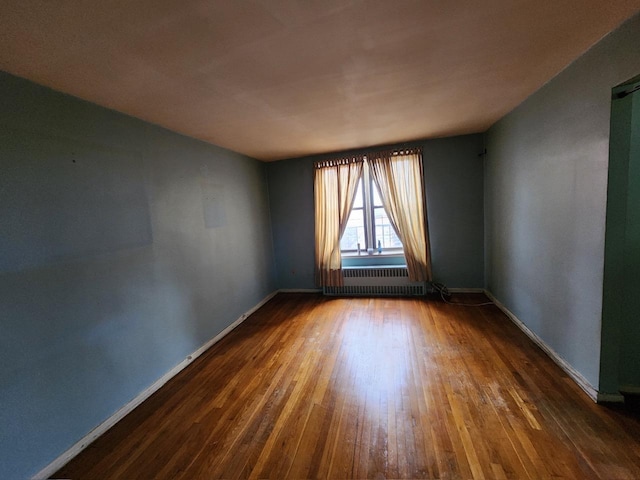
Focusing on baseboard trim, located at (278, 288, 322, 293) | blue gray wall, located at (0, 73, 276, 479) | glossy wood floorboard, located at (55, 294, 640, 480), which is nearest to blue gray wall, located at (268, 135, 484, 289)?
glossy wood floorboard, located at (55, 294, 640, 480)

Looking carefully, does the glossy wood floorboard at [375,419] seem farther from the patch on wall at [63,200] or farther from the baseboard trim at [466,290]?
the patch on wall at [63,200]

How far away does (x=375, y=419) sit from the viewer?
1.71 m

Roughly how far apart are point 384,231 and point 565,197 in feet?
7.89

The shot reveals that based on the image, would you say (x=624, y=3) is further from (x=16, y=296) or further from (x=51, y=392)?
(x=51, y=392)

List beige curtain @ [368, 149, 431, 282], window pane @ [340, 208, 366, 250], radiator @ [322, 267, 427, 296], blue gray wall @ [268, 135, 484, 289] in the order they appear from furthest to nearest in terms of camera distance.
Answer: window pane @ [340, 208, 366, 250], radiator @ [322, 267, 427, 296], beige curtain @ [368, 149, 431, 282], blue gray wall @ [268, 135, 484, 289]

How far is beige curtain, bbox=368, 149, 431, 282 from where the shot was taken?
12.5 feet

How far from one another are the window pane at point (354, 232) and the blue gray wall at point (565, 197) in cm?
197

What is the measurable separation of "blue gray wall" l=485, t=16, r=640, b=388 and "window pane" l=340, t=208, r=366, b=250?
1.97 m

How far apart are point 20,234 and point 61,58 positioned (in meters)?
0.97

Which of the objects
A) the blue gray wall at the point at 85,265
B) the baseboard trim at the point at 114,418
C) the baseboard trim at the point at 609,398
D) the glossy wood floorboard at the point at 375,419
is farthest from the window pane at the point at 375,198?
the baseboard trim at the point at 609,398

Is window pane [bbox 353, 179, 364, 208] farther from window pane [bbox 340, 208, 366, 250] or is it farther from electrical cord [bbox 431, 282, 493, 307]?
electrical cord [bbox 431, 282, 493, 307]

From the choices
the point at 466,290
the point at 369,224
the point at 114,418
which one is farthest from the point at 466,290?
the point at 114,418

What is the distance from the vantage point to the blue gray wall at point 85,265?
1410 millimetres

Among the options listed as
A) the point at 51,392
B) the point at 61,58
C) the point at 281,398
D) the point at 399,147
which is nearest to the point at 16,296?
the point at 51,392
